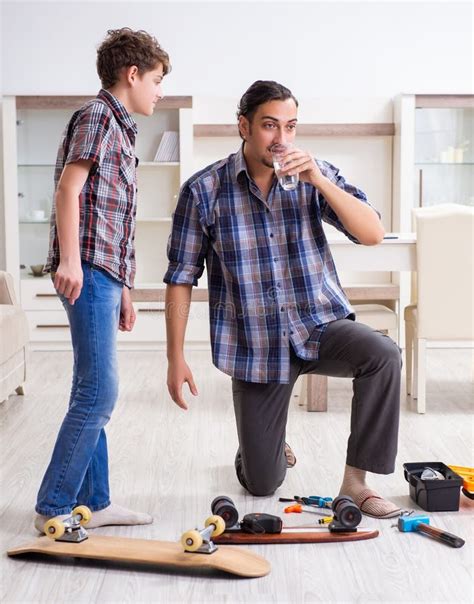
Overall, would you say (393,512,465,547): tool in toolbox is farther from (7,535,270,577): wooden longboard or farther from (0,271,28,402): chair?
(0,271,28,402): chair

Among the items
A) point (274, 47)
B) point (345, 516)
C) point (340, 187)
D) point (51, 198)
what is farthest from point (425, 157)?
point (345, 516)

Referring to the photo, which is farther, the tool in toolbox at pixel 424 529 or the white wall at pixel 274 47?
the white wall at pixel 274 47

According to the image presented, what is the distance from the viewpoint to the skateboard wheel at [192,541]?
218 centimetres

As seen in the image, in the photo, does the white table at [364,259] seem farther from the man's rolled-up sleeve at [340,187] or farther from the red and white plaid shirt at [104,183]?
the red and white plaid shirt at [104,183]

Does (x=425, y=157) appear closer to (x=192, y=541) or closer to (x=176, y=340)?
(x=176, y=340)

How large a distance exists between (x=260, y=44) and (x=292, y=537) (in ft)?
14.0

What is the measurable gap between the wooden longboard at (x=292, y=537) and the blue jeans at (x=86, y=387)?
41 cm

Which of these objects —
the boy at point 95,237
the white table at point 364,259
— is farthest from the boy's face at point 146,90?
the white table at point 364,259

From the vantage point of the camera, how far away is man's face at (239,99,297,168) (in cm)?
257

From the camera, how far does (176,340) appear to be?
104 inches

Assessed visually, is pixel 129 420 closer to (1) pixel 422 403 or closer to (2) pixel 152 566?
(1) pixel 422 403

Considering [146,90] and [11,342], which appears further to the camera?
[11,342]

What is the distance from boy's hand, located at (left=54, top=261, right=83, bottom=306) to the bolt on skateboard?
56cm

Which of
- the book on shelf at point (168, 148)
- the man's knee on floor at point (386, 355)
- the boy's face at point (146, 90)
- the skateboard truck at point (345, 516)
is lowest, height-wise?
the skateboard truck at point (345, 516)
